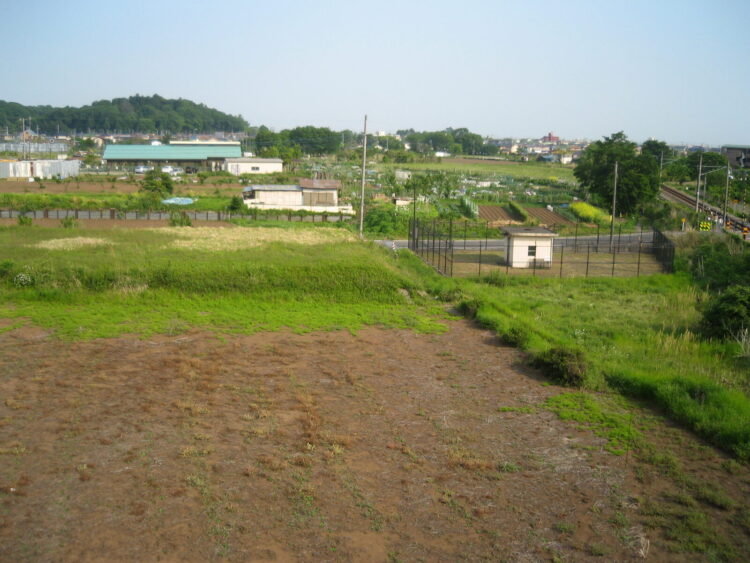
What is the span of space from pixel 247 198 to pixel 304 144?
3378 inches

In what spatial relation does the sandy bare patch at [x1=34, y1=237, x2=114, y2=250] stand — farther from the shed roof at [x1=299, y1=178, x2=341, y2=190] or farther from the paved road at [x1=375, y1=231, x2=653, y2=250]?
the shed roof at [x1=299, y1=178, x2=341, y2=190]

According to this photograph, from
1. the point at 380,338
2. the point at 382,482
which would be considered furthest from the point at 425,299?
the point at 382,482

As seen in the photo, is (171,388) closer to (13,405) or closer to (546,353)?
(13,405)

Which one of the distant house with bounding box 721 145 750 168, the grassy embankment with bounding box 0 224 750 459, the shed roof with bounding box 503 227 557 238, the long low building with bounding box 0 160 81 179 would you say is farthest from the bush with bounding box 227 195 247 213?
the distant house with bounding box 721 145 750 168

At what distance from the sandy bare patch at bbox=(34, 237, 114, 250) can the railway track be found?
35.0m

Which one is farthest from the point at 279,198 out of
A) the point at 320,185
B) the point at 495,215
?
the point at 495,215

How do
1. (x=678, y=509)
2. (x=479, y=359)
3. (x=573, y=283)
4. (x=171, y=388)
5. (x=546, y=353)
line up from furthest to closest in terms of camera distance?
(x=573, y=283)
(x=479, y=359)
(x=546, y=353)
(x=171, y=388)
(x=678, y=509)

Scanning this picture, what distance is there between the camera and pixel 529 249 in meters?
32.0

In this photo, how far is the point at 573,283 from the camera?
27844 mm

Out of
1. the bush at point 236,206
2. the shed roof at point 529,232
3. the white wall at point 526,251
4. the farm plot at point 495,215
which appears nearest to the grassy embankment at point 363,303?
the white wall at point 526,251

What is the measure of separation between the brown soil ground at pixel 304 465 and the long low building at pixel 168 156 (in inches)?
3262

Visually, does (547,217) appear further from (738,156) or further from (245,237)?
(738,156)

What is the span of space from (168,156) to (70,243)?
70.1 metres

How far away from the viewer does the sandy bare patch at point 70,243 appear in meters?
29.6
